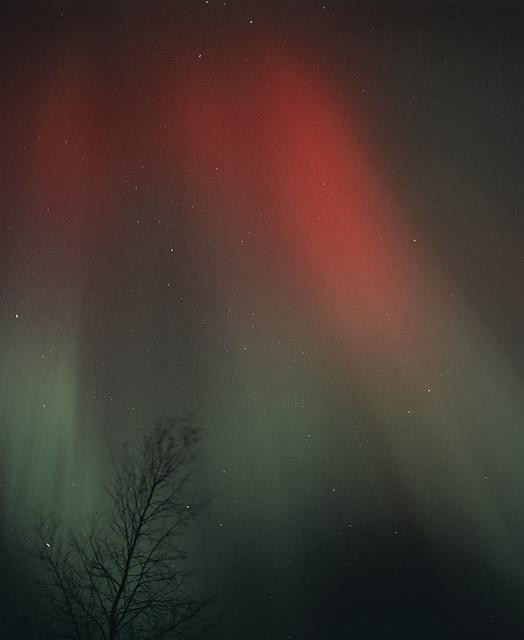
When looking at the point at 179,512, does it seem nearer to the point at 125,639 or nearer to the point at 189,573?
the point at 189,573

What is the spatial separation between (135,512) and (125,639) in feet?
3.77

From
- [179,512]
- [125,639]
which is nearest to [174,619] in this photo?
[125,639]

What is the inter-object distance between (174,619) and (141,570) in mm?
539

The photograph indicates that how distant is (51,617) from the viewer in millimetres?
6836

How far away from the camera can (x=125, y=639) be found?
6586 mm

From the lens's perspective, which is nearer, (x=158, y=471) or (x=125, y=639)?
(x=125, y=639)

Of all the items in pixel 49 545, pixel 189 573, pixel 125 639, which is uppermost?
pixel 49 545

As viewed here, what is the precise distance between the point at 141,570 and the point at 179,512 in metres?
0.72

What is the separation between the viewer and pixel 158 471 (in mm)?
7484

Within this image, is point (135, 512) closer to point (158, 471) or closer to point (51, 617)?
point (158, 471)

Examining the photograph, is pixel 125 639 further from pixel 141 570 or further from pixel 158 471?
pixel 158 471

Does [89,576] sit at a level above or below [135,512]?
below

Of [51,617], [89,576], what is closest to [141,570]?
[89,576]

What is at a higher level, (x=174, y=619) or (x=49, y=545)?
(x=49, y=545)
